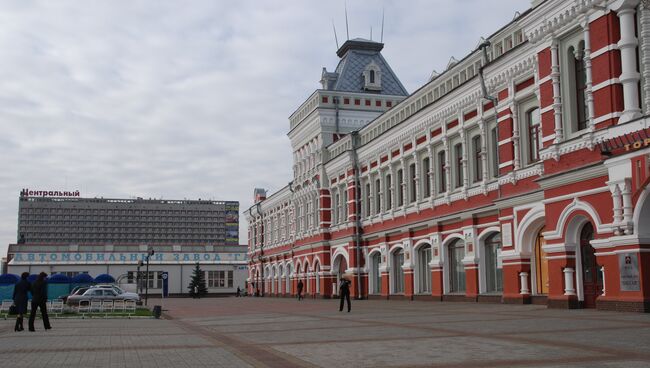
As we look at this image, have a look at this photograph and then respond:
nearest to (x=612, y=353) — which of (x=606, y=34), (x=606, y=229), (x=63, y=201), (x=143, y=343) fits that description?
(x=143, y=343)

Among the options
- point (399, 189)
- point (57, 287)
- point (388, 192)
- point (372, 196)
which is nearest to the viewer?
point (399, 189)

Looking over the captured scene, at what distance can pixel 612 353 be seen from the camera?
11.1 metres

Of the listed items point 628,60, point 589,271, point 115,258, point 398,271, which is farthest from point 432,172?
point 115,258

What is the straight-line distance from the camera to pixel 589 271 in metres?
23.9

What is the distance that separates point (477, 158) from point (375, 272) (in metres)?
15.5

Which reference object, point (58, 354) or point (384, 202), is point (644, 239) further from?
point (384, 202)

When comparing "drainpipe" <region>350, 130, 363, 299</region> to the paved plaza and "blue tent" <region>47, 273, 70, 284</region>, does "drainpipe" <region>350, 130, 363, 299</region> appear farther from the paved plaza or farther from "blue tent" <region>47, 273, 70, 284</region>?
the paved plaza

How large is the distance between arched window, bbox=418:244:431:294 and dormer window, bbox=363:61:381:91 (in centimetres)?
2002

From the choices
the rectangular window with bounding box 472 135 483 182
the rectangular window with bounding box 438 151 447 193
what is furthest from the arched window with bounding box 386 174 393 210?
the rectangular window with bounding box 472 135 483 182

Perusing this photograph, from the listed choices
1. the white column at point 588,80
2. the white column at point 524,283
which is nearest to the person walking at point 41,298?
the white column at point 588,80

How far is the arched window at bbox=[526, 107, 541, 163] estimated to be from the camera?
28844mm

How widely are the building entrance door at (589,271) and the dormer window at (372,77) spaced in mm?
34796

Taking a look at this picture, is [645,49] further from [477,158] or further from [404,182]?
[404,182]

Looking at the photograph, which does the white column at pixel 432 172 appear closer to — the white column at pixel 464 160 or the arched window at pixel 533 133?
the white column at pixel 464 160
